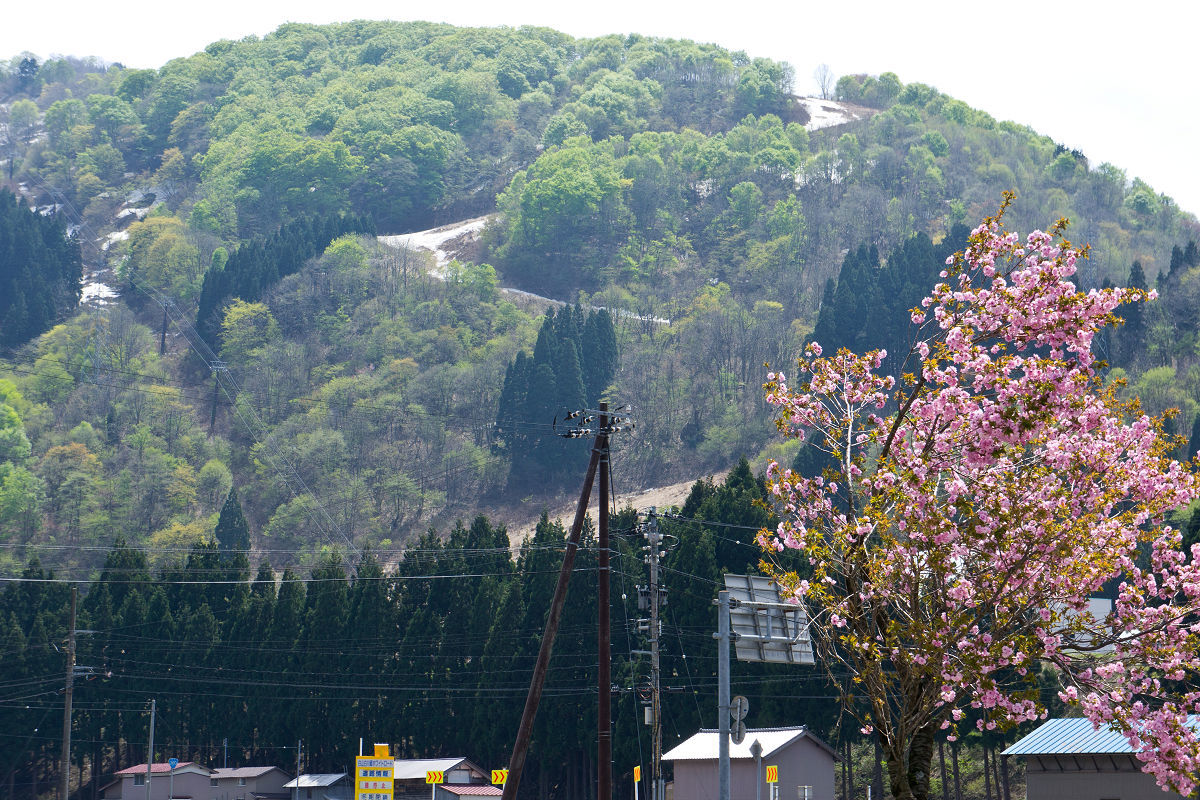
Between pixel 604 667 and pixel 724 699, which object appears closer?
pixel 724 699

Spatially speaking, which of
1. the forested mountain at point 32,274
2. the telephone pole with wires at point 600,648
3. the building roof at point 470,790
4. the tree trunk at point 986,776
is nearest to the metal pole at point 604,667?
the telephone pole with wires at point 600,648

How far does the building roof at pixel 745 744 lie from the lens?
129ft

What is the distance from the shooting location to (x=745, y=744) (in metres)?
39.3

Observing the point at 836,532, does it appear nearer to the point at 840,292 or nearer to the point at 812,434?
the point at 812,434

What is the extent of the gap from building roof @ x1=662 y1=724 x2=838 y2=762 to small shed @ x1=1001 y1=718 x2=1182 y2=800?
27.4 feet

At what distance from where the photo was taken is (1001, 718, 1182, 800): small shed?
99.1ft

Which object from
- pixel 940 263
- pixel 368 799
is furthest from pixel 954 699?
pixel 940 263

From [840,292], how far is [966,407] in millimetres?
Result: 103578

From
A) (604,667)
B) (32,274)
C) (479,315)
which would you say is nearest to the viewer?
(604,667)

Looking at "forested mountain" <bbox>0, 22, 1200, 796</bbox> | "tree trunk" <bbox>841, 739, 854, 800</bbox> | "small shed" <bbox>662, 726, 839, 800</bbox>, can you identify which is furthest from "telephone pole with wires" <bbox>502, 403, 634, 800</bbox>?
"tree trunk" <bbox>841, 739, 854, 800</bbox>

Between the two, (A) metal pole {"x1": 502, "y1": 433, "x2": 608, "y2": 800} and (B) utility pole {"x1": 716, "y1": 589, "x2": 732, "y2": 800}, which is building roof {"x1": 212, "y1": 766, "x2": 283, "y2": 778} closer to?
(A) metal pole {"x1": 502, "y1": 433, "x2": 608, "y2": 800}

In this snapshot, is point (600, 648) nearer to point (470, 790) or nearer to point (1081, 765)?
point (1081, 765)

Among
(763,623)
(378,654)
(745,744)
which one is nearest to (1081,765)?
(745,744)

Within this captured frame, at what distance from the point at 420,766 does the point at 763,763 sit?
2165 cm
